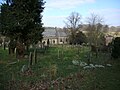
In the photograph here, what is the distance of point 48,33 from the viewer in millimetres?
116625

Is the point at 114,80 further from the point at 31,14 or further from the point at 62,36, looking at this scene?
the point at 62,36

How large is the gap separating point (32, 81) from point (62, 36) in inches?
4288

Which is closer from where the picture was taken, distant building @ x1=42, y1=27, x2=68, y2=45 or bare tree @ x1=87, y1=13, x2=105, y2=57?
bare tree @ x1=87, y1=13, x2=105, y2=57

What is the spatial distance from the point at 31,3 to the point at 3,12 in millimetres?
4500

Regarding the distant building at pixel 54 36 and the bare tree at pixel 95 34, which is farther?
the distant building at pixel 54 36

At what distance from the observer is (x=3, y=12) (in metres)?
37.8

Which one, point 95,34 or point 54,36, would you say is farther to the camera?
point 54,36

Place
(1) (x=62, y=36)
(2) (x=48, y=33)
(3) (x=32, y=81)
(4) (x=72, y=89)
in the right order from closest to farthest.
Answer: (4) (x=72, y=89)
(3) (x=32, y=81)
(2) (x=48, y=33)
(1) (x=62, y=36)

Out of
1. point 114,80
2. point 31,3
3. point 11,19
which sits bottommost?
point 114,80

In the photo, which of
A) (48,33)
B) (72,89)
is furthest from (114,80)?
(48,33)

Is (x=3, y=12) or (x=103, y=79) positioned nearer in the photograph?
(x=103, y=79)

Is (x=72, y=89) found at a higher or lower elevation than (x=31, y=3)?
lower

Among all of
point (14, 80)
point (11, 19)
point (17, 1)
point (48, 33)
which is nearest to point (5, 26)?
point (11, 19)

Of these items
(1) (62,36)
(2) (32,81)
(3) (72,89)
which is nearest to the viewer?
(3) (72,89)
